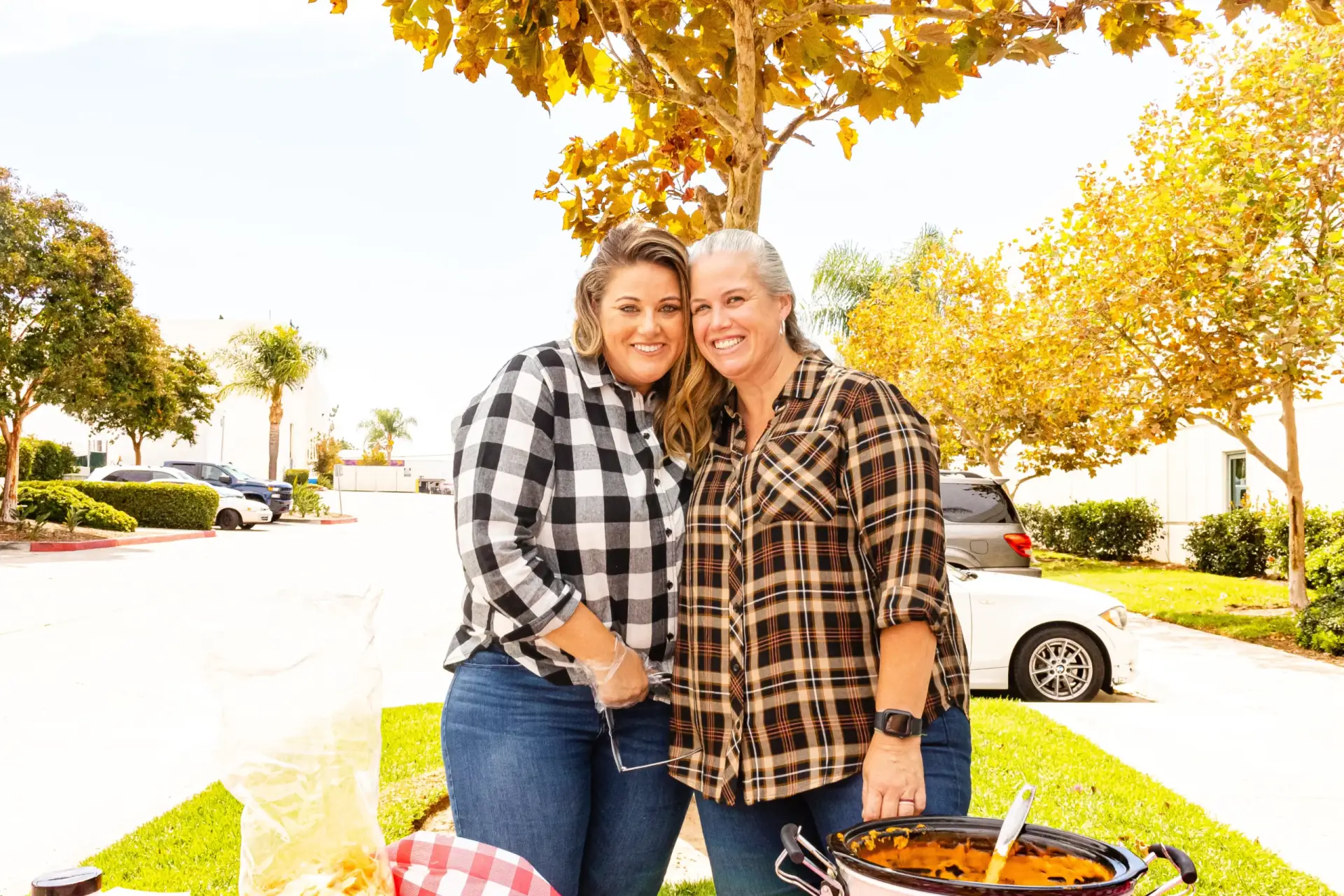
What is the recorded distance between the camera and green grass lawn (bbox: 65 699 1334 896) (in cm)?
431

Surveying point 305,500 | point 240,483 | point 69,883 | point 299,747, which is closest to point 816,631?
point 299,747

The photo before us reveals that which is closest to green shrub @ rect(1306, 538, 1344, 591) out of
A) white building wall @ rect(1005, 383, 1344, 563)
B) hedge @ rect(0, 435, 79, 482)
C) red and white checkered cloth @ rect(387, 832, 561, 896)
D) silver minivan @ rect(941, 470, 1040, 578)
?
silver minivan @ rect(941, 470, 1040, 578)

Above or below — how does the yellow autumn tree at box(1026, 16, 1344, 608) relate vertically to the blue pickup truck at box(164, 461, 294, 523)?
above

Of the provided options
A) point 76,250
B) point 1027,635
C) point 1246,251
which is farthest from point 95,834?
point 76,250

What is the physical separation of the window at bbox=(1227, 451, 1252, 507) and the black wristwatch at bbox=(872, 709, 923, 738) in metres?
19.8

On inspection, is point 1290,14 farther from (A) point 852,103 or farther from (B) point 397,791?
(B) point 397,791

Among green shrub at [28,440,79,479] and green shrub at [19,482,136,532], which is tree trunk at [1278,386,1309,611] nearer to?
green shrub at [19,482,136,532]

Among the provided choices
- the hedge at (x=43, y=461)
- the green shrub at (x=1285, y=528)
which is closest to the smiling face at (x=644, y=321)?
the green shrub at (x=1285, y=528)

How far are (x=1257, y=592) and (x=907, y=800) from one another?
51.3 feet

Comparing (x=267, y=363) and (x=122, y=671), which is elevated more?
(x=267, y=363)

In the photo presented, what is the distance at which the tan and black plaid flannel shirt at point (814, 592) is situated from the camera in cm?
197

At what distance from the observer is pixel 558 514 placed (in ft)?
7.25

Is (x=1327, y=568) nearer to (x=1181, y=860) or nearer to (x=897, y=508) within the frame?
(x=897, y=508)

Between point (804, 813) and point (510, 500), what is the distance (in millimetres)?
908
